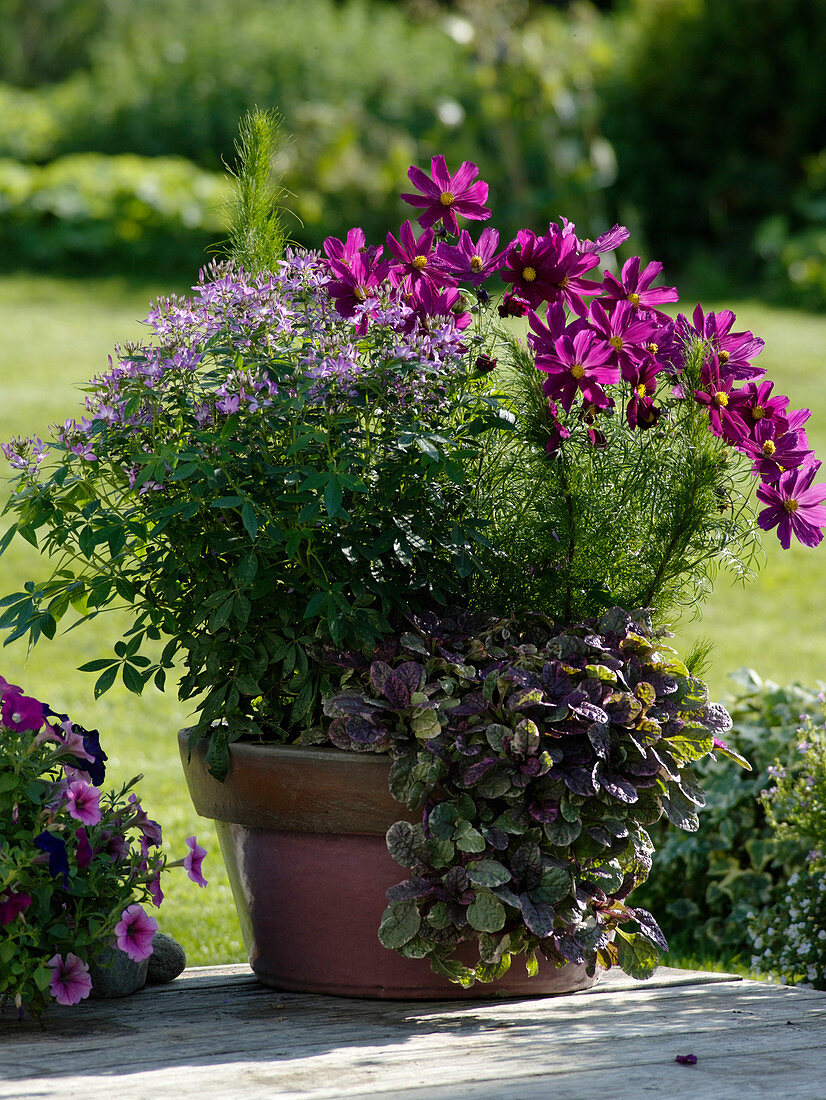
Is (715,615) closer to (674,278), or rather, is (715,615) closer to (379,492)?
(379,492)

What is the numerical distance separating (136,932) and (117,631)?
3.30 metres

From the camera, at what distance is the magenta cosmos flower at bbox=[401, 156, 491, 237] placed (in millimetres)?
2326

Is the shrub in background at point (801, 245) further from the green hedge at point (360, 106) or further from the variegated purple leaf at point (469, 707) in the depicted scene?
the variegated purple leaf at point (469, 707)

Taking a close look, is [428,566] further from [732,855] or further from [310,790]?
[732,855]

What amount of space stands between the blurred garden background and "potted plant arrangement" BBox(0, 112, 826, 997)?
13.0 feet

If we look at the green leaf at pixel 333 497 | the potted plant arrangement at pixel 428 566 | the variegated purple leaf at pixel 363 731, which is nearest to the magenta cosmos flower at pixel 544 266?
the potted plant arrangement at pixel 428 566

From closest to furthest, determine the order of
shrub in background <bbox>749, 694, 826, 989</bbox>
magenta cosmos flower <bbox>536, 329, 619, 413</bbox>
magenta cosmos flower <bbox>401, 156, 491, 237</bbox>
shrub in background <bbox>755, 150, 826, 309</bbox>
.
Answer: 1. magenta cosmos flower <bbox>536, 329, 619, 413</bbox>
2. magenta cosmos flower <bbox>401, 156, 491, 237</bbox>
3. shrub in background <bbox>749, 694, 826, 989</bbox>
4. shrub in background <bbox>755, 150, 826, 309</bbox>

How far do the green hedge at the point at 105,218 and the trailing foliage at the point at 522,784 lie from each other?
791 centimetres

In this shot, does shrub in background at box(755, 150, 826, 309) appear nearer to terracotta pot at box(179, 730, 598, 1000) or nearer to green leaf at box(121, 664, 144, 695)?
terracotta pot at box(179, 730, 598, 1000)

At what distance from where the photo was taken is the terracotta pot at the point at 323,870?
6.79 feet

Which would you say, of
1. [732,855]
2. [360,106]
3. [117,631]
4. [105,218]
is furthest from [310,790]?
[360,106]

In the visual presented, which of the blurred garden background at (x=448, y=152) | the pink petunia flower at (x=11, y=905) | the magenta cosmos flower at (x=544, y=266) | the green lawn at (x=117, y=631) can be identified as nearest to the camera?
the pink petunia flower at (x=11, y=905)

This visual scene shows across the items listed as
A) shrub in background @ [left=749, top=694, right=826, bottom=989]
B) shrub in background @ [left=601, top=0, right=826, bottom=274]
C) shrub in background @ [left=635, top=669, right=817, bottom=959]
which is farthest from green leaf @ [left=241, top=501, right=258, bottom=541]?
shrub in background @ [left=601, top=0, right=826, bottom=274]

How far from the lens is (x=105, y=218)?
32.1 feet
